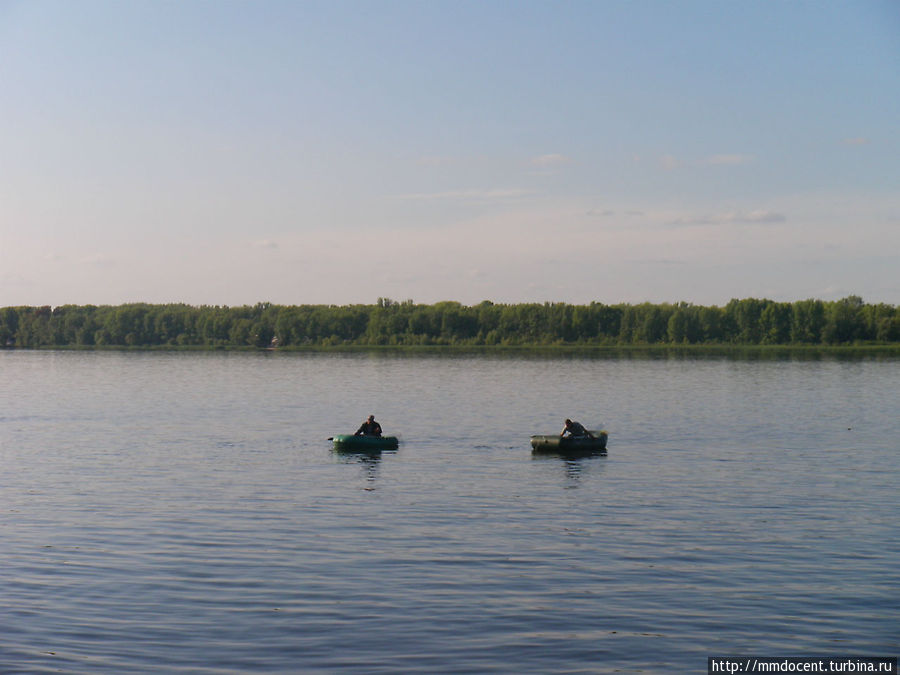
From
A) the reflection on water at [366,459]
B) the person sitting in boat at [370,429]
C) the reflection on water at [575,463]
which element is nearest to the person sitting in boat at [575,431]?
the reflection on water at [575,463]

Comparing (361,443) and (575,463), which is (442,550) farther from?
(361,443)

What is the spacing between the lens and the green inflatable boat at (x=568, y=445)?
129ft

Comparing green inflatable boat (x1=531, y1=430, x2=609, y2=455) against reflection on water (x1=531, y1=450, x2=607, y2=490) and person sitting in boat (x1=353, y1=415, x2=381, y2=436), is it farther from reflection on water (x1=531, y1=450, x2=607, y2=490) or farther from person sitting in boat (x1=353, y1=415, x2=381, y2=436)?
person sitting in boat (x1=353, y1=415, x2=381, y2=436)

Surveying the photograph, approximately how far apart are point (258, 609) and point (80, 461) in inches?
910

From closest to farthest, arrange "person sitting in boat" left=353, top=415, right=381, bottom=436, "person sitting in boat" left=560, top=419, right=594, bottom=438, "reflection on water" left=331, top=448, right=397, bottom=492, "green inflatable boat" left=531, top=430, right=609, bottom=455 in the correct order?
1. "reflection on water" left=331, top=448, right=397, bottom=492
2. "green inflatable boat" left=531, top=430, right=609, bottom=455
3. "person sitting in boat" left=560, top=419, right=594, bottom=438
4. "person sitting in boat" left=353, top=415, right=381, bottom=436

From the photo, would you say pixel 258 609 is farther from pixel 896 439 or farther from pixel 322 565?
pixel 896 439

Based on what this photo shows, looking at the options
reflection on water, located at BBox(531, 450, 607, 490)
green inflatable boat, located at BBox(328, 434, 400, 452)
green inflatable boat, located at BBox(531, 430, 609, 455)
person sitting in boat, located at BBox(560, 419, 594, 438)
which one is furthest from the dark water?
person sitting in boat, located at BBox(560, 419, 594, 438)

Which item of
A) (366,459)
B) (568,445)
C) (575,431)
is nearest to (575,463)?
(568,445)

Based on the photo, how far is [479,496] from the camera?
2925cm

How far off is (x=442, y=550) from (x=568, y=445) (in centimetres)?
1832

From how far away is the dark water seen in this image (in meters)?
15.6

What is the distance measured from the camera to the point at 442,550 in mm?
21656

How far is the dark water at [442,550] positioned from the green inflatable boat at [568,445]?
924mm

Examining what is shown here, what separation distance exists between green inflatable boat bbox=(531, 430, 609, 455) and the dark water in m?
0.92
